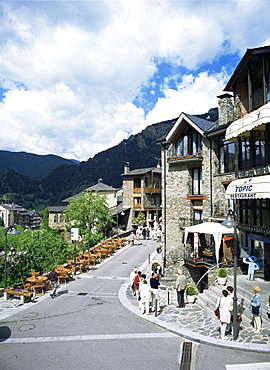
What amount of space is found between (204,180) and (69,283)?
11.7 metres

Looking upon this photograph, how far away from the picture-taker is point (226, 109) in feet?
67.2

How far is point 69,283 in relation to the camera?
18234mm

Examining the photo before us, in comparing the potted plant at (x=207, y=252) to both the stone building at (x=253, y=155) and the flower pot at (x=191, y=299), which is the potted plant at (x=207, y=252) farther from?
the flower pot at (x=191, y=299)

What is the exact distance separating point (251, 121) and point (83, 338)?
442 inches

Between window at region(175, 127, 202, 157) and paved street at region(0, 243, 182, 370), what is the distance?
12764mm

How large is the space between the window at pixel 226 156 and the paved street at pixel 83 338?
1072 centimetres

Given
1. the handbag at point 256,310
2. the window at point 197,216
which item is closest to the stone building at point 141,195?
the window at point 197,216

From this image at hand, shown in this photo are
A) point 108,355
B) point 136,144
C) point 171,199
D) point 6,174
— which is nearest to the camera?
point 108,355

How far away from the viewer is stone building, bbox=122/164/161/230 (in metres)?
50.1

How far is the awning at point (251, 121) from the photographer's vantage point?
12359mm

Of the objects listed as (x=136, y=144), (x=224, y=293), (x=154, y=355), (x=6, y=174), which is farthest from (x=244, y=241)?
(x=6, y=174)

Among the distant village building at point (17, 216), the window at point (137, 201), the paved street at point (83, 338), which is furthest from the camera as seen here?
the distant village building at point (17, 216)

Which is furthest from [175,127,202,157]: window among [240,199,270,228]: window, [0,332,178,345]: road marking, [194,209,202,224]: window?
[0,332,178,345]: road marking

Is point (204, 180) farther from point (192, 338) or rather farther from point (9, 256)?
point (9, 256)
